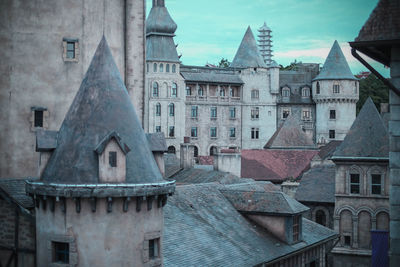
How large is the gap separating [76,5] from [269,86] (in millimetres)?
81838

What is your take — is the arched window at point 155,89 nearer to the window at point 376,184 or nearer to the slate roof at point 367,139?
the slate roof at point 367,139

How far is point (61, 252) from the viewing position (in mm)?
17594

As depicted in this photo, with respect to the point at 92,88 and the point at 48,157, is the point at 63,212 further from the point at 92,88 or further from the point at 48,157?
the point at 92,88

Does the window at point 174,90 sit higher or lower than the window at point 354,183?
higher

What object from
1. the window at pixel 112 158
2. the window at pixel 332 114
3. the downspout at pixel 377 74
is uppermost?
the window at pixel 332 114

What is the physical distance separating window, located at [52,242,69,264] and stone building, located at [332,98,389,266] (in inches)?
1102

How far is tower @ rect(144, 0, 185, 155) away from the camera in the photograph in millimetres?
93688

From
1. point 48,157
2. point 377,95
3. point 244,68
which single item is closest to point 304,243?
point 48,157

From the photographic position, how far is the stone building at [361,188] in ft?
Result: 137

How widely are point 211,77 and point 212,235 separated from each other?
78.2 meters

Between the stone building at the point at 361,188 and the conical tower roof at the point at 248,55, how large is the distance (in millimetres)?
63124

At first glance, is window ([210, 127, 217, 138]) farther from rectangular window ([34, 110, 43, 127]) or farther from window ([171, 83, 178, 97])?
rectangular window ([34, 110, 43, 127])

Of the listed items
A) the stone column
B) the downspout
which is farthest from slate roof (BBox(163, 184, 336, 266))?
the downspout

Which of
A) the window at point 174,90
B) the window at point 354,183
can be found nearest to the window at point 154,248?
the window at point 354,183
